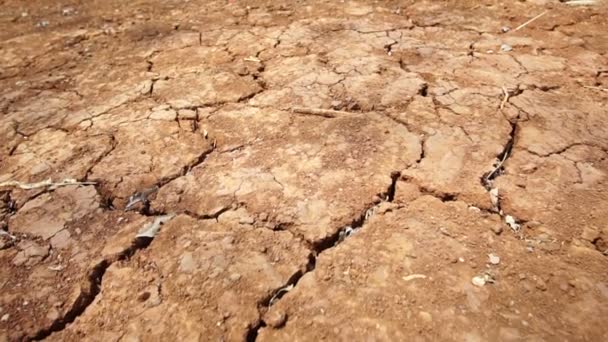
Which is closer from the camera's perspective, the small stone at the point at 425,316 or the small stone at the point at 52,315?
the small stone at the point at 425,316

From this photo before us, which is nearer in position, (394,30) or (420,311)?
(420,311)

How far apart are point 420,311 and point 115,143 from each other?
1.77m

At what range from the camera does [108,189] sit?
75.6 inches

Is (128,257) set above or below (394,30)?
below

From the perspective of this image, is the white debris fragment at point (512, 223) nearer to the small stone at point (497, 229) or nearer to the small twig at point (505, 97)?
the small stone at point (497, 229)

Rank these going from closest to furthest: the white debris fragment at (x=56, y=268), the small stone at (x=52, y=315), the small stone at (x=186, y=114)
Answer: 1. the small stone at (x=52, y=315)
2. the white debris fragment at (x=56, y=268)
3. the small stone at (x=186, y=114)

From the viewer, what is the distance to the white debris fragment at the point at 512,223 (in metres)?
1.58

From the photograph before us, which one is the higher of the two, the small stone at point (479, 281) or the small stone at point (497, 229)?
the small stone at point (497, 229)

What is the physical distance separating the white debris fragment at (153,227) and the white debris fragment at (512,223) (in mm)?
1393

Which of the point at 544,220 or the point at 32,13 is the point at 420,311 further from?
the point at 32,13

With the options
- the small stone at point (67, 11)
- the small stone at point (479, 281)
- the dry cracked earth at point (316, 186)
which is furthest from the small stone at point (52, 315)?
the small stone at point (67, 11)

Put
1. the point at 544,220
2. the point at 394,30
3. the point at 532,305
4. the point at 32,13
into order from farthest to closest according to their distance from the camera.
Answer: the point at 32,13
the point at 394,30
the point at 544,220
the point at 532,305

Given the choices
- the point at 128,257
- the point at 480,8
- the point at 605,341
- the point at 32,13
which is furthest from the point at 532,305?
the point at 32,13

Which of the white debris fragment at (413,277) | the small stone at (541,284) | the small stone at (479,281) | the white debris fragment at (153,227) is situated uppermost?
the small stone at (541,284)
